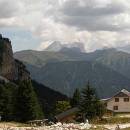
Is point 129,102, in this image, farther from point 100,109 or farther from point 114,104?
point 100,109

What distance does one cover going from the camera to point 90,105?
9500 cm

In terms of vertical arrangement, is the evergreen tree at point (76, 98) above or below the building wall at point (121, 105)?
above

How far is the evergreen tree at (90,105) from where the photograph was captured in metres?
93.2

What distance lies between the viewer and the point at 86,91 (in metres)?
Result: 96.9

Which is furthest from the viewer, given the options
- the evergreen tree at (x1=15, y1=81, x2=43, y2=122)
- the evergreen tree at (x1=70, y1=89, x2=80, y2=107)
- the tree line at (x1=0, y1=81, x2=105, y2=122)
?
the evergreen tree at (x1=70, y1=89, x2=80, y2=107)

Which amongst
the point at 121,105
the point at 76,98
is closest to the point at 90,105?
the point at 121,105

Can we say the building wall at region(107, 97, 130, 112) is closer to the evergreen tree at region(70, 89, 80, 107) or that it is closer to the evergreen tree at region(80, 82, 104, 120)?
the evergreen tree at region(70, 89, 80, 107)

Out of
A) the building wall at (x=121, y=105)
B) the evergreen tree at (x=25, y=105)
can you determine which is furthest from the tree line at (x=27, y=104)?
the building wall at (x=121, y=105)

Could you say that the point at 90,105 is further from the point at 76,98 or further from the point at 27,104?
the point at 76,98

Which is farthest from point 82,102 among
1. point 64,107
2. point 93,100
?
point 64,107

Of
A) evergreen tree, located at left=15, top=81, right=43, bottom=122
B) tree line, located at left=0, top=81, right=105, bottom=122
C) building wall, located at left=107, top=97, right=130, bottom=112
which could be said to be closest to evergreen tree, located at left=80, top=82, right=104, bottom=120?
tree line, located at left=0, top=81, right=105, bottom=122

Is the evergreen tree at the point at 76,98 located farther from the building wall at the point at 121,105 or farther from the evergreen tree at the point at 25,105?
the evergreen tree at the point at 25,105

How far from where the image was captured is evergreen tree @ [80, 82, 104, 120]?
306 feet

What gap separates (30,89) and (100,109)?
16071 millimetres
